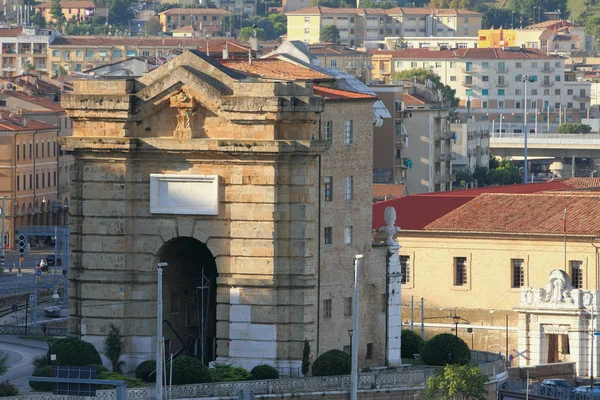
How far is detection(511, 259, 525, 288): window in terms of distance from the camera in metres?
117

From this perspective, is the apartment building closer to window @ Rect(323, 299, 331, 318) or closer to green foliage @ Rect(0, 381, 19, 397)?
window @ Rect(323, 299, 331, 318)

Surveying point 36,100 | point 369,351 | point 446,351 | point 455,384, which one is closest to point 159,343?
point 455,384

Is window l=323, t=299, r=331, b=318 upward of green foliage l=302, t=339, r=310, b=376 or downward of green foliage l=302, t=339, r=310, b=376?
upward

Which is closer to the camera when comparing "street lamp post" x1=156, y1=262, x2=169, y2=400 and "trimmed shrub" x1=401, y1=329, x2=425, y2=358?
"street lamp post" x1=156, y1=262, x2=169, y2=400

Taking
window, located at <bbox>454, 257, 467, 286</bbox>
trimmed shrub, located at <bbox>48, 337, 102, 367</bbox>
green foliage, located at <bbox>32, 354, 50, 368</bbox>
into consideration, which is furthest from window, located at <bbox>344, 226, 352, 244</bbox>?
window, located at <bbox>454, 257, 467, 286</bbox>

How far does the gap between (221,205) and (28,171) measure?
89.7 metres

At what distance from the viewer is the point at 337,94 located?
8844 cm

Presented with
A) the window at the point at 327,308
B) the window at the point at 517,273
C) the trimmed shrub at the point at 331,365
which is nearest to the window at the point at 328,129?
the window at the point at 327,308

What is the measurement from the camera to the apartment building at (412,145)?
180875 mm

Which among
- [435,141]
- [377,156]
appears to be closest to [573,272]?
[377,156]

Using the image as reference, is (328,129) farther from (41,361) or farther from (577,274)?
(577,274)

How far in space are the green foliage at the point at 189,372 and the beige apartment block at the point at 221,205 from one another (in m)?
2.73

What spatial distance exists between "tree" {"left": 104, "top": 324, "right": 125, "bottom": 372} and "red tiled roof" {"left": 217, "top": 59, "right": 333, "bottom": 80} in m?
9.86

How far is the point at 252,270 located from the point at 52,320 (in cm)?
2550
